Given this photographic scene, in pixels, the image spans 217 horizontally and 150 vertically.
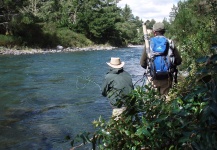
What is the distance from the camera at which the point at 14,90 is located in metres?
11.3

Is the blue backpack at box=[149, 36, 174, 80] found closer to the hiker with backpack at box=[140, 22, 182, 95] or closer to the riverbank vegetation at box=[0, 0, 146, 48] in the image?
the hiker with backpack at box=[140, 22, 182, 95]

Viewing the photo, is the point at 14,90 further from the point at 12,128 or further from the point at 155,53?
the point at 155,53

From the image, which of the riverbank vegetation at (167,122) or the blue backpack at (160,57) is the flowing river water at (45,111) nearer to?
the blue backpack at (160,57)

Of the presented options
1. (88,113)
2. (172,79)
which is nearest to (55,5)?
(88,113)

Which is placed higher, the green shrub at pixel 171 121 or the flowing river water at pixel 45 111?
the green shrub at pixel 171 121

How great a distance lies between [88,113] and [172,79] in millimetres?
4031

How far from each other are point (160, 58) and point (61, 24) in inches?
1975

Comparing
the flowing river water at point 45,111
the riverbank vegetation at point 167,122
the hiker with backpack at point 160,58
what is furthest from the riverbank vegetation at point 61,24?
the riverbank vegetation at point 167,122

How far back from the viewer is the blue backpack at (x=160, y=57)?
4109 millimetres

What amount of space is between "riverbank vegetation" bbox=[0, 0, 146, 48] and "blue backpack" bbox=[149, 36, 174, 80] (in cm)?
2781

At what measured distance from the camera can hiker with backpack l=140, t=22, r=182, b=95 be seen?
13.5 feet

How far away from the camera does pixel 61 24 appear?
5288 centimetres

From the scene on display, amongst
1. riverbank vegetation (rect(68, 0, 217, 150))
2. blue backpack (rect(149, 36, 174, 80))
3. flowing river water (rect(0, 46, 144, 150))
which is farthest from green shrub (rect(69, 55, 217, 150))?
blue backpack (rect(149, 36, 174, 80))

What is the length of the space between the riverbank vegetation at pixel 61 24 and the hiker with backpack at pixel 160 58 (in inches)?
1091
